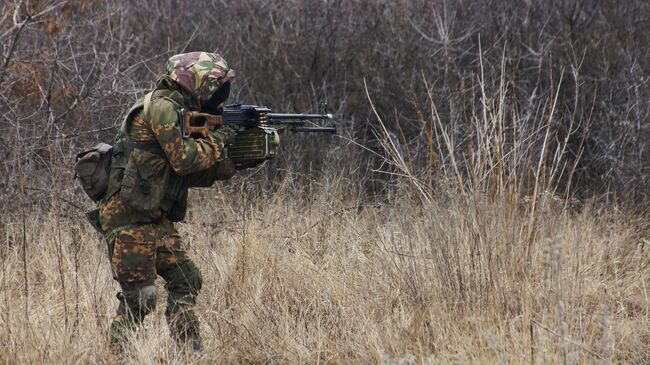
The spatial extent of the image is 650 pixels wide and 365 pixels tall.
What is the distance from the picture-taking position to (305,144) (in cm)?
907

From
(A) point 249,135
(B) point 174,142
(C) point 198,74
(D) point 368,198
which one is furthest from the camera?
(D) point 368,198

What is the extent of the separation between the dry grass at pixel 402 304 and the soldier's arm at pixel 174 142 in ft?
2.62

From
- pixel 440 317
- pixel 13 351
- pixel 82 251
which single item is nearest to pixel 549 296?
pixel 440 317

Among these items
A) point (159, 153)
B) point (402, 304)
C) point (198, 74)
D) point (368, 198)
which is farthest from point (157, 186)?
point (368, 198)

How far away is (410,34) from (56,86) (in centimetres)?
371

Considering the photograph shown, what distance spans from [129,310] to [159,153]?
2.38 feet

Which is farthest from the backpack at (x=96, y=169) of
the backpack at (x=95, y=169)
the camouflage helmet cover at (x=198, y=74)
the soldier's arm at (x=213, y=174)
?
the soldier's arm at (x=213, y=174)

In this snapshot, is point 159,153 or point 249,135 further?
point 249,135

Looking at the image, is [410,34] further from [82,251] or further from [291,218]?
[82,251]

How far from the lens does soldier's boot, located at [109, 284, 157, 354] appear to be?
4.21m

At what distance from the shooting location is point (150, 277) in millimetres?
4219

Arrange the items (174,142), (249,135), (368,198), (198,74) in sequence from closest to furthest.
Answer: (174,142) < (198,74) < (249,135) < (368,198)

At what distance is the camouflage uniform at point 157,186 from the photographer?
4074 millimetres

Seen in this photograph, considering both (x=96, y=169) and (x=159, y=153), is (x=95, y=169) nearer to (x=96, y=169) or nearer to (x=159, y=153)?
(x=96, y=169)
